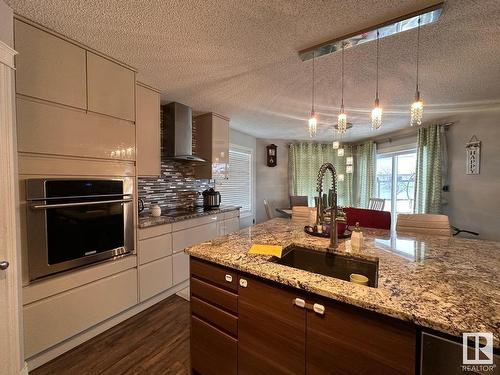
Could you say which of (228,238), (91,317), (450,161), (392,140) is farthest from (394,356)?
(392,140)

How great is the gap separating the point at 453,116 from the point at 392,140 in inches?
53.0

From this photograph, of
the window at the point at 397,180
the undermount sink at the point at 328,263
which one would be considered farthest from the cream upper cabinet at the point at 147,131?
the window at the point at 397,180

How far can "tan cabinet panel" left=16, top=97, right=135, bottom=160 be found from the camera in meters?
1.46

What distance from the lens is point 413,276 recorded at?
3.18 feet

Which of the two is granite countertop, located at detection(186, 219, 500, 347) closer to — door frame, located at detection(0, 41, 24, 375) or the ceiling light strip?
door frame, located at detection(0, 41, 24, 375)

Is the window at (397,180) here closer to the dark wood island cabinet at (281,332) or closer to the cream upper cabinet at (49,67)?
the dark wood island cabinet at (281,332)

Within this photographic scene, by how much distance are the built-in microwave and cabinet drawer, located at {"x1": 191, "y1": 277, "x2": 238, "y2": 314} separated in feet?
3.48

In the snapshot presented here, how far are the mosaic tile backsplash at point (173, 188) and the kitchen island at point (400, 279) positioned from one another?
1813 millimetres

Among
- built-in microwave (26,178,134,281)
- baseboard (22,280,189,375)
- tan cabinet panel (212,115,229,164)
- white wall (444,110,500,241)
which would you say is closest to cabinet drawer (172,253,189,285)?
baseboard (22,280,189,375)

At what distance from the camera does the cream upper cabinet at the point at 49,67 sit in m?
1.44

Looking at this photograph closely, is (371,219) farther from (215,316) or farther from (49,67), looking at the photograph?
(49,67)

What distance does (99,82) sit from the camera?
1.84 m

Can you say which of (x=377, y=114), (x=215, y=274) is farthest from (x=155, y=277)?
(x=377, y=114)

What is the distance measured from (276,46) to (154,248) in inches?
88.2
